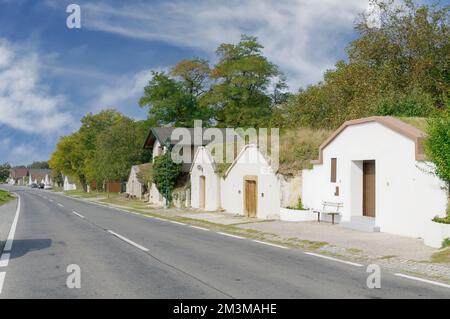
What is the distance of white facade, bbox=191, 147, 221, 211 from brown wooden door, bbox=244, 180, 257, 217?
410cm

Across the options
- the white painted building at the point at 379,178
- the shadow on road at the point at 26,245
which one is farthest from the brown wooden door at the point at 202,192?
the shadow on road at the point at 26,245

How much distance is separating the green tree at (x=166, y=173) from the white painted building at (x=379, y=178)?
19.2 meters

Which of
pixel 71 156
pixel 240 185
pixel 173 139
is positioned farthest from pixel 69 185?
pixel 240 185

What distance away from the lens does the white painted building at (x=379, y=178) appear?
48.1ft

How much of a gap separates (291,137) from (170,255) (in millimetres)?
13721

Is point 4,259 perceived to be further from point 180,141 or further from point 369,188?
point 180,141

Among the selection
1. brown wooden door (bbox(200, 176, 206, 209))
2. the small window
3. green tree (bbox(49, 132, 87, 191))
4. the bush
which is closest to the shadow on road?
the bush

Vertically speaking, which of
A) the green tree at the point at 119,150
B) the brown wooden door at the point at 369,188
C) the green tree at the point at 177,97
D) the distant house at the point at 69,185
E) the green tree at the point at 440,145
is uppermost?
the green tree at the point at 177,97

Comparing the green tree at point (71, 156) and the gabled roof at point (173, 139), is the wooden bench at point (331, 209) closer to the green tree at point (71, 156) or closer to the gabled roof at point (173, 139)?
the gabled roof at point (173, 139)

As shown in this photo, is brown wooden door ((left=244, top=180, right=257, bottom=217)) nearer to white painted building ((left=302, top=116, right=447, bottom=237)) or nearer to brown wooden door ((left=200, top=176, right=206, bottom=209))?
white painted building ((left=302, top=116, right=447, bottom=237))

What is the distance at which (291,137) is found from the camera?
953 inches

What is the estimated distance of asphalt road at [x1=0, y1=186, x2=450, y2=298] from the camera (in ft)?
25.4

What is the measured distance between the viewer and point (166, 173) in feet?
127

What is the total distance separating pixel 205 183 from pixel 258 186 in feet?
26.8
